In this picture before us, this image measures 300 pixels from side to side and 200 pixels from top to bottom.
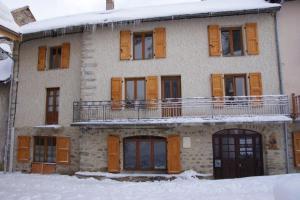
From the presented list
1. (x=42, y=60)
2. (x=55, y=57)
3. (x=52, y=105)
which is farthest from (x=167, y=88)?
(x=42, y=60)

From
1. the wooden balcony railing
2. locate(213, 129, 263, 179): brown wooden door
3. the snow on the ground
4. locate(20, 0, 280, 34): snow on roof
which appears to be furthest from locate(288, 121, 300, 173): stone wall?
locate(20, 0, 280, 34): snow on roof

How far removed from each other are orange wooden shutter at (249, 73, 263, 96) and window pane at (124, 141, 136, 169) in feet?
19.1

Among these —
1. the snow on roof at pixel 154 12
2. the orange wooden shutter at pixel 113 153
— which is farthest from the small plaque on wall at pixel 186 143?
the snow on roof at pixel 154 12

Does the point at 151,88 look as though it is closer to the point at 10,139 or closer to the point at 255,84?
the point at 255,84

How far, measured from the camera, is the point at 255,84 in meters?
13.6

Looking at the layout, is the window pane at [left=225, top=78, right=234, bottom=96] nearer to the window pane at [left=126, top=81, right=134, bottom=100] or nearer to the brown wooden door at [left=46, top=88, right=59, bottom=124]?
the window pane at [left=126, top=81, right=134, bottom=100]

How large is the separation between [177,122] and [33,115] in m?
7.80

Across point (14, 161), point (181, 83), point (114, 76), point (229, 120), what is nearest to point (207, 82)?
point (181, 83)

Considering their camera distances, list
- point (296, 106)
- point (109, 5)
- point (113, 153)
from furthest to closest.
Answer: point (109, 5) < point (113, 153) < point (296, 106)

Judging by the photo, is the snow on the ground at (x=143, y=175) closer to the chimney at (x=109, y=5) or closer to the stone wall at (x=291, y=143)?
the stone wall at (x=291, y=143)

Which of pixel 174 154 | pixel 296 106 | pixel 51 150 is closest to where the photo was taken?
pixel 296 106

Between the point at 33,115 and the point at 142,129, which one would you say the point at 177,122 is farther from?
the point at 33,115

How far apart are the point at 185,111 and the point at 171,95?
1.04 metres

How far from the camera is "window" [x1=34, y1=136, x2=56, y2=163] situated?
50.6ft
